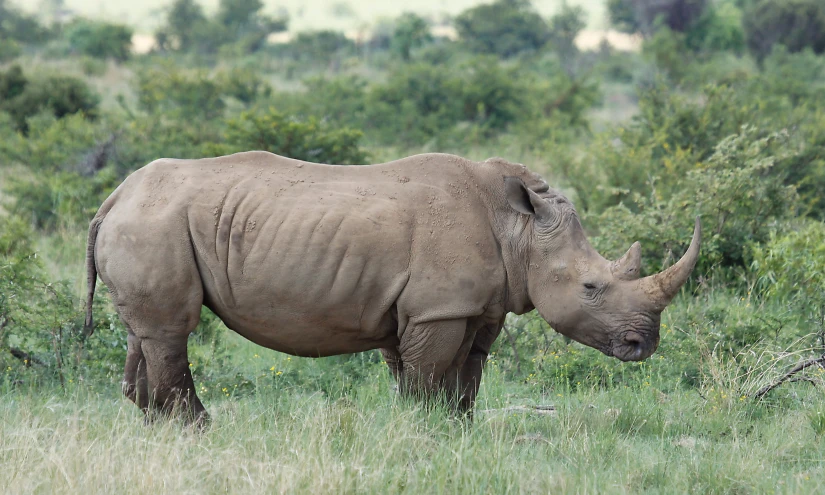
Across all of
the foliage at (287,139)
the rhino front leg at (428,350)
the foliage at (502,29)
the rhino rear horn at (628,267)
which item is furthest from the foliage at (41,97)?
the foliage at (502,29)

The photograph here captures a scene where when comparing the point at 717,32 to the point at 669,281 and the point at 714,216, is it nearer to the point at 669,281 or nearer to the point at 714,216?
the point at 714,216

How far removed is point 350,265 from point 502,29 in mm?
38561

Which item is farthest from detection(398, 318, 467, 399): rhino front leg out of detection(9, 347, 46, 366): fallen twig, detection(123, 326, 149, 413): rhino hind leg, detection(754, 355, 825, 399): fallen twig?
detection(9, 347, 46, 366): fallen twig

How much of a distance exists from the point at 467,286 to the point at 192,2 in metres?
41.9

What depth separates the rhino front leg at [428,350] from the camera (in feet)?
18.1

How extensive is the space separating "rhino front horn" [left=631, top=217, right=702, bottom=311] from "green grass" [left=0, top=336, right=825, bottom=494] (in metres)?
0.84

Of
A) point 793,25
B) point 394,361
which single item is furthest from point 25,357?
point 793,25

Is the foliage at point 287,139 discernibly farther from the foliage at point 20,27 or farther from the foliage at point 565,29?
the foliage at point 565,29

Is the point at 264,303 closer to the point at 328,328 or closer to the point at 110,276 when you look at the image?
the point at 328,328

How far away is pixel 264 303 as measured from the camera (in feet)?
18.1

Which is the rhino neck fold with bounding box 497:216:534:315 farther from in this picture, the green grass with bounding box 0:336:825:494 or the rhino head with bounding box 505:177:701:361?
the green grass with bounding box 0:336:825:494

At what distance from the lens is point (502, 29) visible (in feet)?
140

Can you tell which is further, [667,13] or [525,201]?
[667,13]

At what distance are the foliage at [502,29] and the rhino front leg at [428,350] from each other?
36.8 metres
